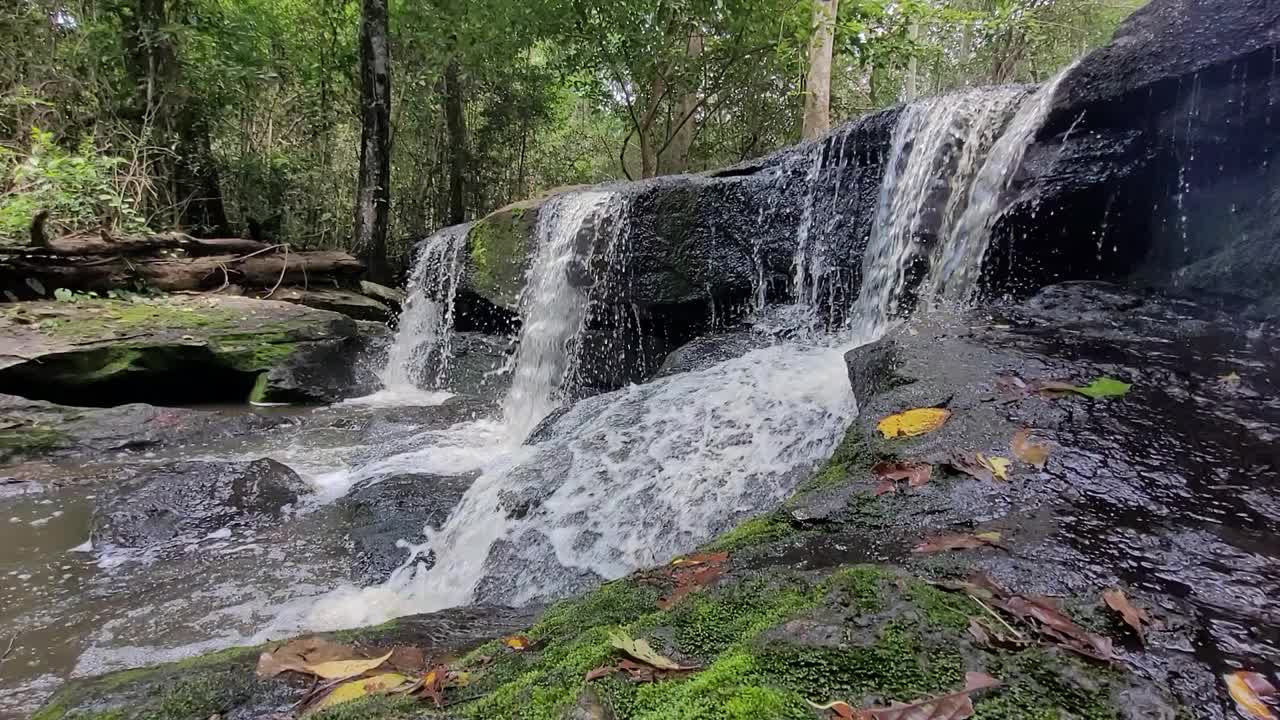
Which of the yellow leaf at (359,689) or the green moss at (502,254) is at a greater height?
the green moss at (502,254)

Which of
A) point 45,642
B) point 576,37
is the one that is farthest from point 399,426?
point 576,37

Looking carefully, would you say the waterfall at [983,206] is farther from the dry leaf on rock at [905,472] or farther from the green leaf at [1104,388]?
the dry leaf on rock at [905,472]

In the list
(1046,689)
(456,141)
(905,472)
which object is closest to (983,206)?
(905,472)

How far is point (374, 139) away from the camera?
10.8m

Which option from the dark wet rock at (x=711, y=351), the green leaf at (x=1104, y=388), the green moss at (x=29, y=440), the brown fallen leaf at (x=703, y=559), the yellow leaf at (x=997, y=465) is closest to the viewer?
the brown fallen leaf at (x=703, y=559)

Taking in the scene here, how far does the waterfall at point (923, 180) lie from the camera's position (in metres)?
5.71

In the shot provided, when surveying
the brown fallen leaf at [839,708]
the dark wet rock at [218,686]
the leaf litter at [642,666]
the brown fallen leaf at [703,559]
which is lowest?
the dark wet rock at [218,686]

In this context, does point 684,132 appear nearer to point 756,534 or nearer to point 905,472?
point 905,472

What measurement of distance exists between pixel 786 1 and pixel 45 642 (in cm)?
1281

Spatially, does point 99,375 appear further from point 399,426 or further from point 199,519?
point 199,519

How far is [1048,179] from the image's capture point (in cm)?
474

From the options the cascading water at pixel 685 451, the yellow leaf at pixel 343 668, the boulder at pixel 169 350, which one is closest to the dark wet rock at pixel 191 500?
the cascading water at pixel 685 451

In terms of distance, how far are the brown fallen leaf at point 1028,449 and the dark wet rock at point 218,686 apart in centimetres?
182

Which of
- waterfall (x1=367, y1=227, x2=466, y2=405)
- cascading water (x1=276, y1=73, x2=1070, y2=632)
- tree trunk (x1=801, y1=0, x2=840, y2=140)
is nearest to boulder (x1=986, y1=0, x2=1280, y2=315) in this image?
cascading water (x1=276, y1=73, x2=1070, y2=632)
